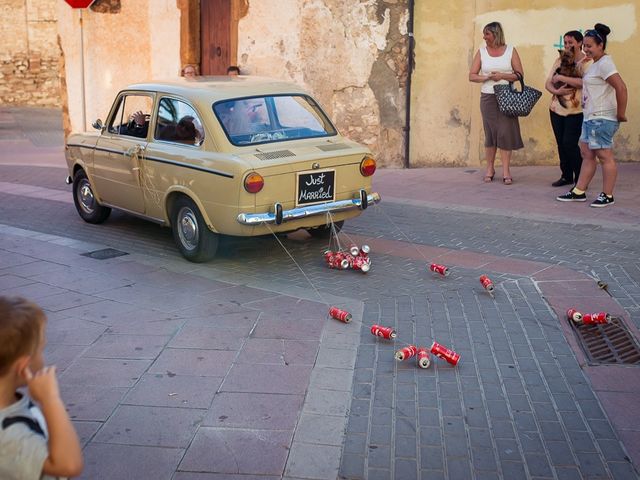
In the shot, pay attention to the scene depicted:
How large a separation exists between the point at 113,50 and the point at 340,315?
39.6ft

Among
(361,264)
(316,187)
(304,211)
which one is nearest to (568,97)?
(316,187)

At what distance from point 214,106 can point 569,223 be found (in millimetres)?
3973

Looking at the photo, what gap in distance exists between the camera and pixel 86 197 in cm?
995

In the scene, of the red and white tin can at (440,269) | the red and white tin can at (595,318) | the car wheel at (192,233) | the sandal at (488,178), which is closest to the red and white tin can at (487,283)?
the red and white tin can at (440,269)

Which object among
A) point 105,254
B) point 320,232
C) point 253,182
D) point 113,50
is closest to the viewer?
point 253,182

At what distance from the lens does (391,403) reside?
15.9ft

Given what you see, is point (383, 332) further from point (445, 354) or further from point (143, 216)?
point (143, 216)

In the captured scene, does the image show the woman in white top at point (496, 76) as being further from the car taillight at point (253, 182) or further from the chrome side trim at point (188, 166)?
the car taillight at point (253, 182)

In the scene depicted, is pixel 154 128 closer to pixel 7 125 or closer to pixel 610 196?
pixel 610 196

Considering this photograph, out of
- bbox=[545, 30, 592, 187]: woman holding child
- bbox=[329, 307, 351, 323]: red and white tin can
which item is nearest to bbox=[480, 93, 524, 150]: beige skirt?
bbox=[545, 30, 592, 187]: woman holding child

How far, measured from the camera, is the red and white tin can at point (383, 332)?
577 centimetres

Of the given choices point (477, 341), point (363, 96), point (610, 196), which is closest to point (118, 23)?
point (363, 96)

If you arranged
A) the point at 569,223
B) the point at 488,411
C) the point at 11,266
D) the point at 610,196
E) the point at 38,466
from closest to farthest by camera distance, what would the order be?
the point at 38,466 < the point at 488,411 < the point at 11,266 < the point at 569,223 < the point at 610,196

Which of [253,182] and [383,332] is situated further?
[253,182]
